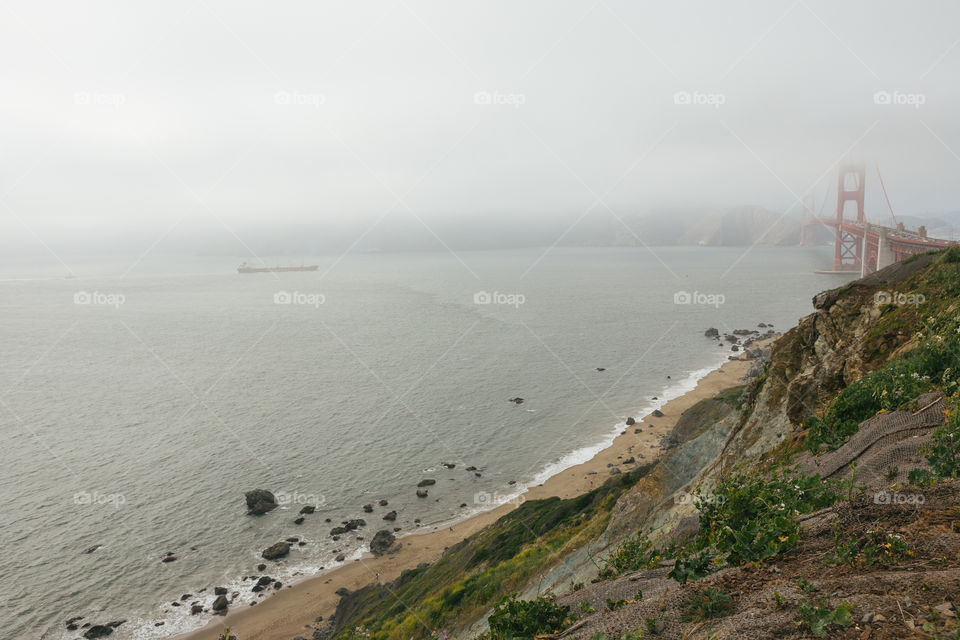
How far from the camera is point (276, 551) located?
90.3 ft

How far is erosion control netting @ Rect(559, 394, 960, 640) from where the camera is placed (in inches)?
138

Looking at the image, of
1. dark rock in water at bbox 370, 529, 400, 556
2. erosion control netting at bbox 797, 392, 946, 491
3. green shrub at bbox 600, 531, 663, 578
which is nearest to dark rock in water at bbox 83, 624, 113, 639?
dark rock in water at bbox 370, 529, 400, 556

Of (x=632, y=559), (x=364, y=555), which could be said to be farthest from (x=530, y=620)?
(x=364, y=555)

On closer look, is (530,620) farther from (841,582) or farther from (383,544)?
(383,544)

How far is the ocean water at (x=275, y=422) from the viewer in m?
27.5

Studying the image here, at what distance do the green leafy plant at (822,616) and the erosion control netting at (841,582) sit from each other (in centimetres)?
4

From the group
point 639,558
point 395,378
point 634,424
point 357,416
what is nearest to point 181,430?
point 357,416

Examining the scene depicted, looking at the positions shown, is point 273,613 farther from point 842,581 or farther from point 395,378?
point 395,378

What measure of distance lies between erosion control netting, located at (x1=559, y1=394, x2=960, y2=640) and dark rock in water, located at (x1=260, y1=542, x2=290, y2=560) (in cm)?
2634

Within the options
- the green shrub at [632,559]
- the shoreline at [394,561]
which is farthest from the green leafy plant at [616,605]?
the shoreline at [394,561]

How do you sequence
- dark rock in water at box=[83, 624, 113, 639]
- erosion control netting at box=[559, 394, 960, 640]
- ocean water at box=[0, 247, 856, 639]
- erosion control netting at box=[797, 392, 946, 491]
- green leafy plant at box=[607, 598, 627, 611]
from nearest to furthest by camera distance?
erosion control netting at box=[559, 394, 960, 640] → green leafy plant at box=[607, 598, 627, 611] → erosion control netting at box=[797, 392, 946, 491] → dark rock in water at box=[83, 624, 113, 639] → ocean water at box=[0, 247, 856, 639]

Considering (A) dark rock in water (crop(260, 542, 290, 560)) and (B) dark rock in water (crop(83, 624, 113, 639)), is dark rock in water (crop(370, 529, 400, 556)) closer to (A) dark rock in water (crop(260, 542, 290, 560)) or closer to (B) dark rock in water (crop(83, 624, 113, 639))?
(A) dark rock in water (crop(260, 542, 290, 560))

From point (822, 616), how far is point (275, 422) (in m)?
45.5

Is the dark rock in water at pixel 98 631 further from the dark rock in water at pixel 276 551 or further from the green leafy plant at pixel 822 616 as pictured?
the green leafy plant at pixel 822 616
